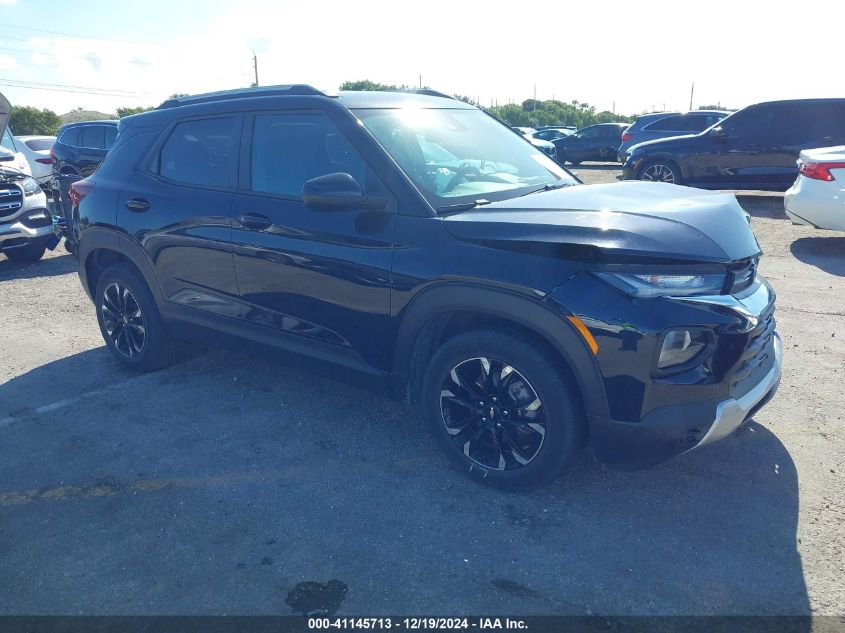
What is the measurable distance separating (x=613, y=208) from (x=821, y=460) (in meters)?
1.74

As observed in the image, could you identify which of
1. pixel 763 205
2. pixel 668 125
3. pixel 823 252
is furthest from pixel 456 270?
pixel 668 125

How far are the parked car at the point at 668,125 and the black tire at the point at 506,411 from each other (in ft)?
48.5

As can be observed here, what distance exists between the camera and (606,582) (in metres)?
2.64

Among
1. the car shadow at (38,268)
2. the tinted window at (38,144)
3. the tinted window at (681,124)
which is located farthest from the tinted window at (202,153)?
the tinted window at (681,124)

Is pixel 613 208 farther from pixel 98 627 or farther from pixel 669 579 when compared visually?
pixel 98 627

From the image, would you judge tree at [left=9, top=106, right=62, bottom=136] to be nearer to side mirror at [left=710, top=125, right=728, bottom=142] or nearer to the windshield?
side mirror at [left=710, top=125, right=728, bottom=142]

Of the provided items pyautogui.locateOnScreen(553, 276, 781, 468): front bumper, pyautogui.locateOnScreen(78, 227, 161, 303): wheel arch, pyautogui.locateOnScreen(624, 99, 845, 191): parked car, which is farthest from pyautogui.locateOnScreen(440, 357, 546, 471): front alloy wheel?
pyautogui.locateOnScreen(624, 99, 845, 191): parked car

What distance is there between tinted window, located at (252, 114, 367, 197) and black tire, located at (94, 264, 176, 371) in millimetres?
1422

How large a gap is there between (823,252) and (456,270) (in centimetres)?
697

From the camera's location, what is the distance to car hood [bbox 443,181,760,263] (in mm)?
2762

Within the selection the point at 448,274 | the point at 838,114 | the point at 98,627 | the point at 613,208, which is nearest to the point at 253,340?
the point at 448,274

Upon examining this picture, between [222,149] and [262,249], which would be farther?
[222,149]

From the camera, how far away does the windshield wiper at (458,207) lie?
10.8ft

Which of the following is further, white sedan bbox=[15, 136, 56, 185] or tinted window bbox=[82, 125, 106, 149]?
white sedan bbox=[15, 136, 56, 185]
